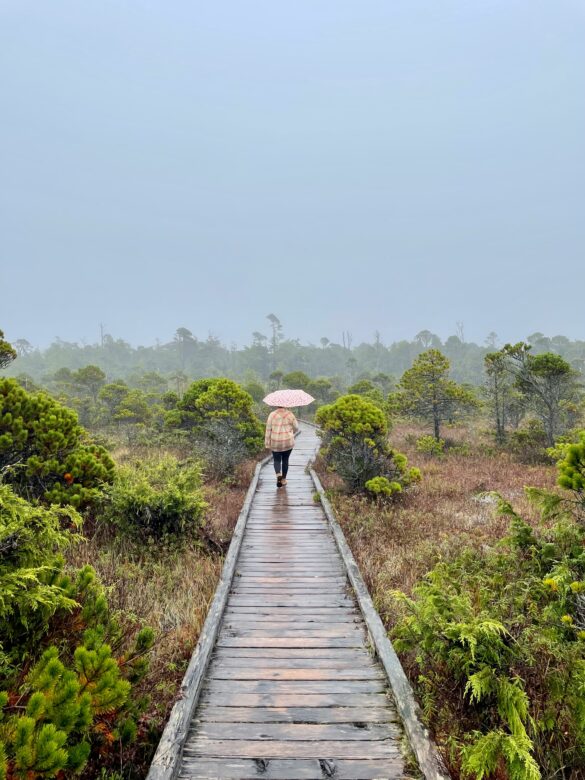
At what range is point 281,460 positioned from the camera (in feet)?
32.4

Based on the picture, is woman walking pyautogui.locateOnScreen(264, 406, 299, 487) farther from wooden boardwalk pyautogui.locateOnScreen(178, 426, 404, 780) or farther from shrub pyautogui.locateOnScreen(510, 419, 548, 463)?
shrub pyautogui.locateOnScreen(510, 419, 548, 463)

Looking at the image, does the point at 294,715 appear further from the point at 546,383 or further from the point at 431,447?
the point at 546,383

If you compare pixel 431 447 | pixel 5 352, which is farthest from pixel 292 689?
pixel 431 447

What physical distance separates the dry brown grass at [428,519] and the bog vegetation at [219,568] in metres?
0.05

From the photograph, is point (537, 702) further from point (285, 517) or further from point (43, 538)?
point (285, 517)

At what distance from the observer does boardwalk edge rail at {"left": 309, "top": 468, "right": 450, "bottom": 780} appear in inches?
104

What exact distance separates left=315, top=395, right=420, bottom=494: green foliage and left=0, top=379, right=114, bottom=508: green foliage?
5.77m

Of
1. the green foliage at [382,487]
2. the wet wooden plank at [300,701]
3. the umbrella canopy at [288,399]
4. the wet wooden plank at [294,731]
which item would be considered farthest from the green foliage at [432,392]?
the wet wooden plank at [294,731]

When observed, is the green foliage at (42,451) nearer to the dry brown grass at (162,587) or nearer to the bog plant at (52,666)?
the dry brown grass at (162,587)

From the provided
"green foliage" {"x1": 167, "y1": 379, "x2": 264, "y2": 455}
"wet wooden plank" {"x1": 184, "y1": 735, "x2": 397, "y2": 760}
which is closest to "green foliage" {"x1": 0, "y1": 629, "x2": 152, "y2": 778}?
"wet wooden plank" {"x1": 184, "y1": 735, "x2": 397, "y2": 760}

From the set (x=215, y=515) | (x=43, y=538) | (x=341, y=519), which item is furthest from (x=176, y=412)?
(x=43, y=538)

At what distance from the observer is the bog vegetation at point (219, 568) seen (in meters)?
2.46

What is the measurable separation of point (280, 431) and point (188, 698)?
6.17 metres

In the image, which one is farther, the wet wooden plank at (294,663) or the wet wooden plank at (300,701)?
the wet wooden plank at (294,663)
